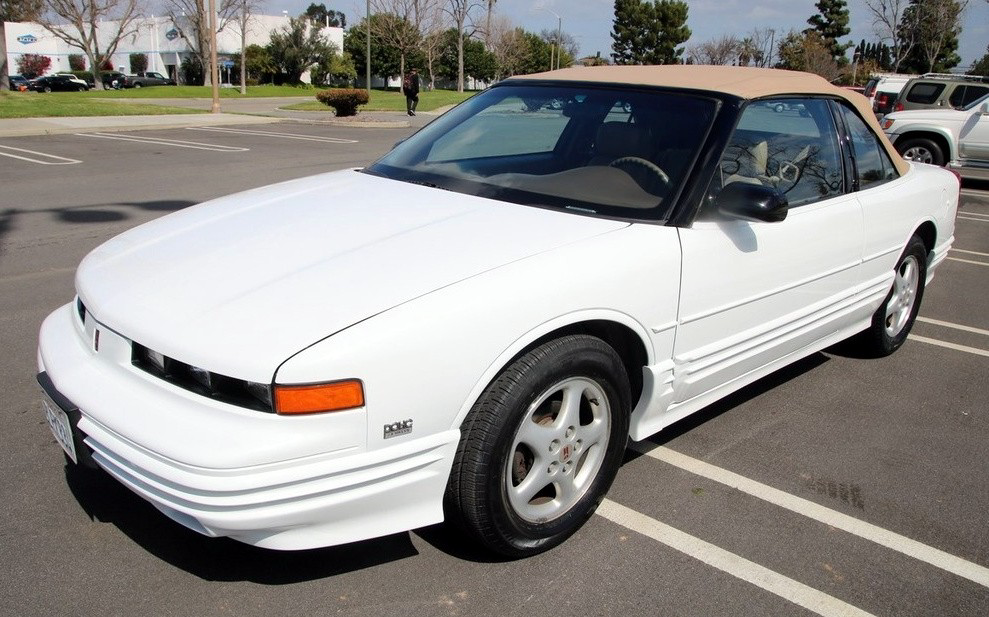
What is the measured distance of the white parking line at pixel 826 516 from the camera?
293 centimetres

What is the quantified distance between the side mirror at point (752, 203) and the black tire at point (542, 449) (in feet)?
2.60

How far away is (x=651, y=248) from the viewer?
2.99 m

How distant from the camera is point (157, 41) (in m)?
72.3

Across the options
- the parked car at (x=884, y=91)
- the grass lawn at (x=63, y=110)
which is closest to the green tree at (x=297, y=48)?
the grass lawn at (x=63, y=110)

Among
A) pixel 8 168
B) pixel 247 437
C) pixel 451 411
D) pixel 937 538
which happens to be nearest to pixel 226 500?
pixel 247 437

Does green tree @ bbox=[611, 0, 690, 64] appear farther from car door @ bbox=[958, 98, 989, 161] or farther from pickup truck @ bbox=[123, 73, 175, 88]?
car door @ bbox=[958, 98, 989, 161]

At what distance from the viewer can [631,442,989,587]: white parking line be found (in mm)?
2932

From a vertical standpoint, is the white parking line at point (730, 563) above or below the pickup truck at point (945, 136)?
below

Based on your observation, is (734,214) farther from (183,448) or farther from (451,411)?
(183,448)

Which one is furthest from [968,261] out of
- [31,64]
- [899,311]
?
[31,64]

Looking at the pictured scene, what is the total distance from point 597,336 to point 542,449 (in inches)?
18.5

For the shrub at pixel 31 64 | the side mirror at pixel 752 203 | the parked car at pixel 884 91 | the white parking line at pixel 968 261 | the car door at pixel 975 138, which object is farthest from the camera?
the shrub at pixel 31 64

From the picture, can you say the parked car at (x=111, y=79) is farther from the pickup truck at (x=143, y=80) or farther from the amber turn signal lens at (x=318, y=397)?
the amber turn signal lens at (x=318, y=397)

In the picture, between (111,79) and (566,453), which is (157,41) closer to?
(111,79)
